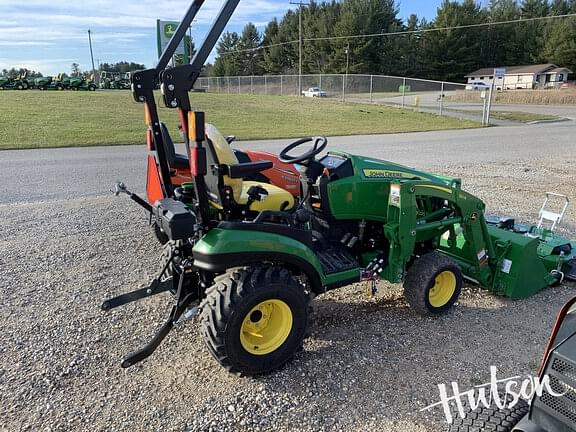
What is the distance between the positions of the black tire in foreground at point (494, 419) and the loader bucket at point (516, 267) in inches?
82.8

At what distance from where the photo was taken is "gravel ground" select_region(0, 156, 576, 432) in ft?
8.86

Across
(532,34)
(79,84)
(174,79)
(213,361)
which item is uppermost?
(532,34)

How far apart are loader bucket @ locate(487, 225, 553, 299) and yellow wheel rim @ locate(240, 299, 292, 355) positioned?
2173 millimetres

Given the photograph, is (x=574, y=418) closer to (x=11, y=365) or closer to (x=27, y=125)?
(x=11, y=365)

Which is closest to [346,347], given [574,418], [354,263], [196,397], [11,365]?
[354,263]

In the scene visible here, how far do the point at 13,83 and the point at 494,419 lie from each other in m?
42.0

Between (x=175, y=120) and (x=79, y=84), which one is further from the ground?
(x=79, y=84)

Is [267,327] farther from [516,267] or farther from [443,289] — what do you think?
[516,267]

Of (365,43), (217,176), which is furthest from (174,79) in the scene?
(365,43)

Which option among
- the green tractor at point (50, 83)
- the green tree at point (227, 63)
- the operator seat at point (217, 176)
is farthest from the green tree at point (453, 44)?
the operator seat at point (217, 176)

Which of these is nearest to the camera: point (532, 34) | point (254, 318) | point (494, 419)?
point (494, 419)

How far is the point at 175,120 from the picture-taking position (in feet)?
59.8

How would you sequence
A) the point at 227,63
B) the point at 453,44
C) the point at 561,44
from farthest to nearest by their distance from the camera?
the point at 227,63, the point at 453,44, the point at 561,44

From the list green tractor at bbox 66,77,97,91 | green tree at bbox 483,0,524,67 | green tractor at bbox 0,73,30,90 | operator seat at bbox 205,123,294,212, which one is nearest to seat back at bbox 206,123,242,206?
operator seat at bbox 205,123,294,212
